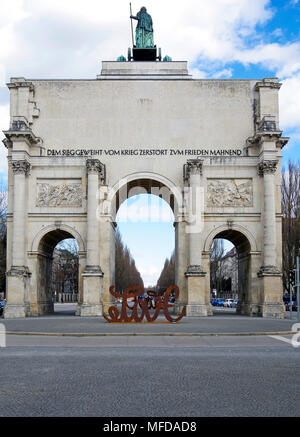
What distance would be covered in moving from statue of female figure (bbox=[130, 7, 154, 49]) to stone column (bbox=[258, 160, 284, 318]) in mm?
13863

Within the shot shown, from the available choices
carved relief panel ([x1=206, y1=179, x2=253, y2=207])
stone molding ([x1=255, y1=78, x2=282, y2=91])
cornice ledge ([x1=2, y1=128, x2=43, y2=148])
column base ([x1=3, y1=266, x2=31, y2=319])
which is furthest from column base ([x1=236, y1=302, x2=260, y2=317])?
cornice ledge ([x1=2, y1=128, x2=43, y2=148])

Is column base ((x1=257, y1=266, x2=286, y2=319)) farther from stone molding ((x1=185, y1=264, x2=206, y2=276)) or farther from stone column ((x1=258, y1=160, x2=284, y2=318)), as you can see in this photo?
stone molding ((x1=185, y1=264, x2=206, y2=276))

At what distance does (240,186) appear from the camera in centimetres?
3894

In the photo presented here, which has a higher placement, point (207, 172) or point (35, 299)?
→ point (207, 172)

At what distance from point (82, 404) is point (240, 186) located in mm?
31490

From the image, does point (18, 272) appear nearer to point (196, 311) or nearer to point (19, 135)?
point (19, 135)

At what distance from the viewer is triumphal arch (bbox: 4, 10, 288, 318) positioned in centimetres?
3744

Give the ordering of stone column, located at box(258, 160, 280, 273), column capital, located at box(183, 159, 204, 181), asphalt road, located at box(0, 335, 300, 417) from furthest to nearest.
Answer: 1. column capital, located at box(183, 159, 204, 181)
2. stone column, located at box(258, 160, 280, 273)
3. asphalt road, located at box(0, 335, 300, 417)

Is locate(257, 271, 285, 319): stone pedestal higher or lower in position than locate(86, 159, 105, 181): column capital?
lower

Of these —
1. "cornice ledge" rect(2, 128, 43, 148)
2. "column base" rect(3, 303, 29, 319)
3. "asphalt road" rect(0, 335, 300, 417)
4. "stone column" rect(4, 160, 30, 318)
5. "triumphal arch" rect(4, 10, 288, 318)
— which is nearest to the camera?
"asphalt road" rect(0, 335, 300, 417)

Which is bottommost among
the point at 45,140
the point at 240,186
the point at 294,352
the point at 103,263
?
the point at 294,352

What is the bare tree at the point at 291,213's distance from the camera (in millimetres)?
52281
